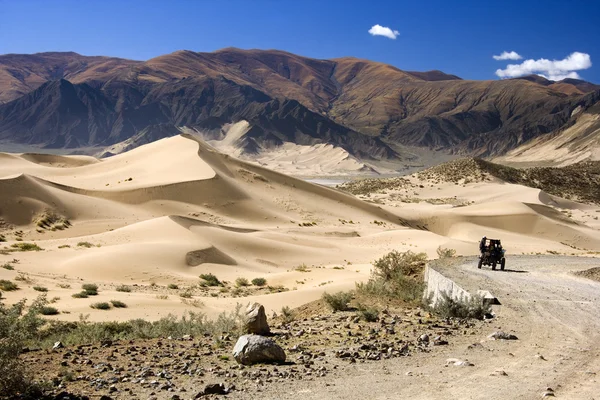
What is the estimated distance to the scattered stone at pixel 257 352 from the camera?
818 cm

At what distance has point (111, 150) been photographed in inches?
7156

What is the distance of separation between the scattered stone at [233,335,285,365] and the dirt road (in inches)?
35.4

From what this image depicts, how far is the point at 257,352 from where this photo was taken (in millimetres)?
8180

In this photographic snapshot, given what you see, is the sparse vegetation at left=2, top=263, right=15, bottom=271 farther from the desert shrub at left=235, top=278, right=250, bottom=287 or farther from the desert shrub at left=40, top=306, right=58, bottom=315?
the desert shrub at left=235, top=278, right=250, bottom=287

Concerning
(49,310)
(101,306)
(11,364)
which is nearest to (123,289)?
(101,306)

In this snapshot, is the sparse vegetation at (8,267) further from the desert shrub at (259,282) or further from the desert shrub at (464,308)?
the desert shrub at (464,308)

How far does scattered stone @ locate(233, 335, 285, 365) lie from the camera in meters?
8.18

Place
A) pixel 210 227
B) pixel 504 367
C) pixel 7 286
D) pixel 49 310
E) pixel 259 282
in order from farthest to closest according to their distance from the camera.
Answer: pixel 210 227 < pixel 259 282 < pixel 7 286 < pixel 49 310 < pixel 504 367

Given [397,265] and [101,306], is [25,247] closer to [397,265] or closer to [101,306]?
[101,306]

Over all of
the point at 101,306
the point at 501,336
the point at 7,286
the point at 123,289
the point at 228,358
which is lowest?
the point at 123,289

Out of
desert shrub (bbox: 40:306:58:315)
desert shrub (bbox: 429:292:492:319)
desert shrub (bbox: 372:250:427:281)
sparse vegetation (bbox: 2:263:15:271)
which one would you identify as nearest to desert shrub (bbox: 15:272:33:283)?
sparse vegetation (bbox: 2:263:15:271)

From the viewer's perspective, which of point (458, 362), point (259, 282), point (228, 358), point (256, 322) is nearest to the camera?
point (458, 362)

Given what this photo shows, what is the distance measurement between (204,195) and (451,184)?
4283 cm

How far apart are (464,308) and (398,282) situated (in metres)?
4.12
